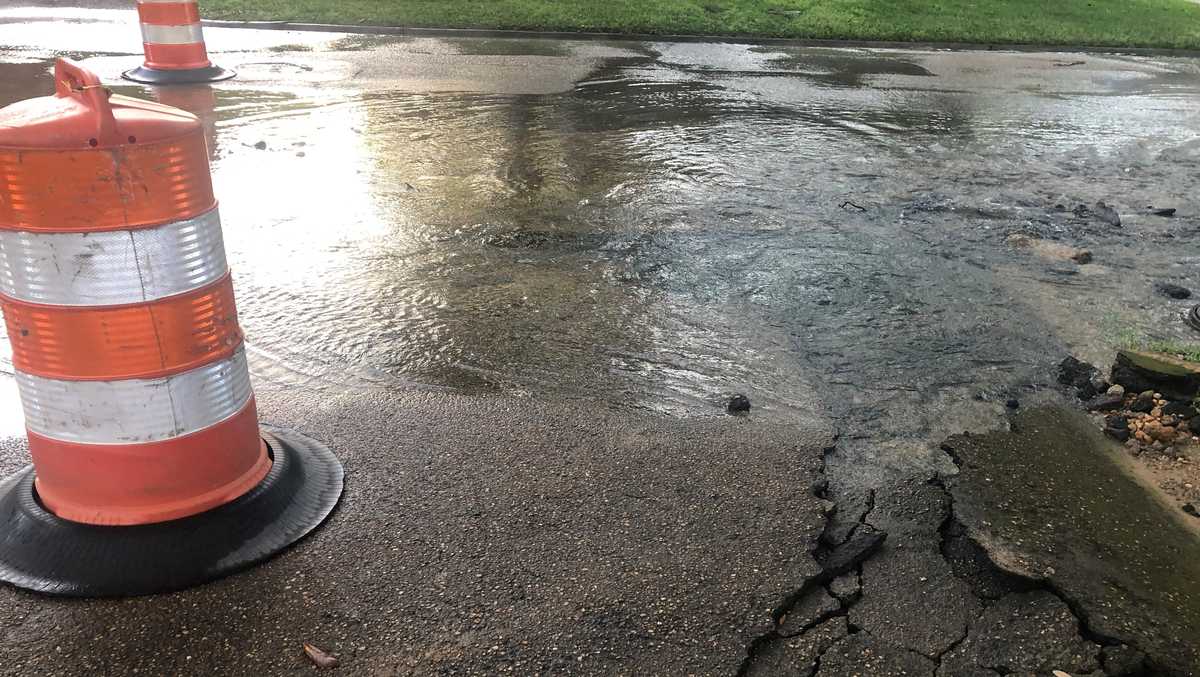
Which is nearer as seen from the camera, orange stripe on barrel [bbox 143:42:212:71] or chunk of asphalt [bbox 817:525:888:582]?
chunk of asphalt [bbox 817:525:888:582]

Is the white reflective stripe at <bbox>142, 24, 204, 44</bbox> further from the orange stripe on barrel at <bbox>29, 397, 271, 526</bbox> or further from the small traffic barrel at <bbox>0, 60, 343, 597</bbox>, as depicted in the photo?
the orange stripe on barrel at <bbox>29, 397, 271, 526</bbox>

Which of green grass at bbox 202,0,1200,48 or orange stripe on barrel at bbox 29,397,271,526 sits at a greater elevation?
green grass at bbox 202,0,1200,48

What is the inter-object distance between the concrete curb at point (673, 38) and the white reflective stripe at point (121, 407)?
14.8 m

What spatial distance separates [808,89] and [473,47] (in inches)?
233

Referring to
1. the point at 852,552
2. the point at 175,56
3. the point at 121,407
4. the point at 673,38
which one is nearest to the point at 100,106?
the point at 121,407

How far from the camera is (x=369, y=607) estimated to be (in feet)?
9.16

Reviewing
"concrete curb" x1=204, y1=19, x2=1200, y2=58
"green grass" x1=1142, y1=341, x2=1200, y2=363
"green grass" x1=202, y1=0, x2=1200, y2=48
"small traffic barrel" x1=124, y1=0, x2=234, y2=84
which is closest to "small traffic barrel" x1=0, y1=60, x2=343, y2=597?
"green grass" x1=1142, y1=341, x2=1200, y2=363

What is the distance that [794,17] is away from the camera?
1930 cm

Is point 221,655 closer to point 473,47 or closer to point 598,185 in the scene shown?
point 598,185

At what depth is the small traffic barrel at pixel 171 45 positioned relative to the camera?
11.3 meters

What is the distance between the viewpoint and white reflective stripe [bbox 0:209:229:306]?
8.98 feet

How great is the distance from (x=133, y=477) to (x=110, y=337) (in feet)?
1.65

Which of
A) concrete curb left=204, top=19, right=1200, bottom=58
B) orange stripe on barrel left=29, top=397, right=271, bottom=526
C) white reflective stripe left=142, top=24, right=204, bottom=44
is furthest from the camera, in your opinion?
concrete curb left=204, top=19, right=1200, bottom=58

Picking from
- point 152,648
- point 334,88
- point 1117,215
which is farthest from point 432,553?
point 334,88
